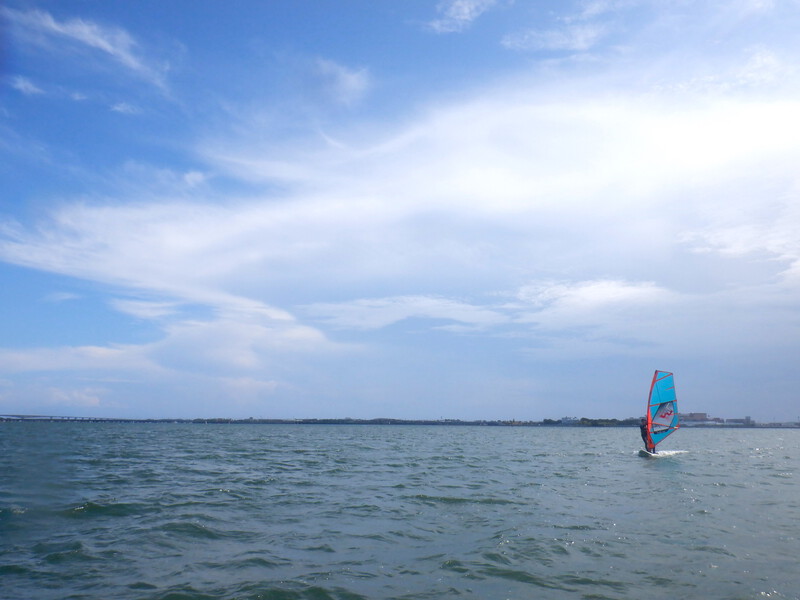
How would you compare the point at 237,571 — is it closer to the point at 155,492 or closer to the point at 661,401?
the point at 155,492

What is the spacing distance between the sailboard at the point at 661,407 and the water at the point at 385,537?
51.4 feet

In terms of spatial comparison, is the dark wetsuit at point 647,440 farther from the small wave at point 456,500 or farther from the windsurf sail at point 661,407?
the small wave at point 456,500

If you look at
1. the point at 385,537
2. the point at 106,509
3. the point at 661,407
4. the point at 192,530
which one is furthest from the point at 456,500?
the point at 661,407

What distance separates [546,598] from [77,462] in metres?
28.7

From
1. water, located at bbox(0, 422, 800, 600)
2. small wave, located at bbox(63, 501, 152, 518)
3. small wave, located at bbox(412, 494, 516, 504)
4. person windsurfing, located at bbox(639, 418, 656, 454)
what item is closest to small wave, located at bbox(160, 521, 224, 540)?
water, located at bbox(0, 422, 800, 600)

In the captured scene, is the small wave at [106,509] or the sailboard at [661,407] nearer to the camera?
the small wave at [106,509]

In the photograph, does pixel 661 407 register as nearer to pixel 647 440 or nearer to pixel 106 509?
pixel 647 440

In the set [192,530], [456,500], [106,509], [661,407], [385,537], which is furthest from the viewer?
[661,407]

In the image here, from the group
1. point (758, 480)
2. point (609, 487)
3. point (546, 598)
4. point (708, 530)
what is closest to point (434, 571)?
point (546, 598)

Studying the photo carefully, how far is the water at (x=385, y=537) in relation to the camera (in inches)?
401

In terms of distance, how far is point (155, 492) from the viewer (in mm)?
19750

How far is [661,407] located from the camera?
42.4 metres

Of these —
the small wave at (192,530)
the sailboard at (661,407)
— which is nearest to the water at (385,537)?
the small wave at (192,530)

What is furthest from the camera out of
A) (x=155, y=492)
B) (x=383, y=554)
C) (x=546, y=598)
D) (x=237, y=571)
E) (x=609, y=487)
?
(x=609, y=487)
